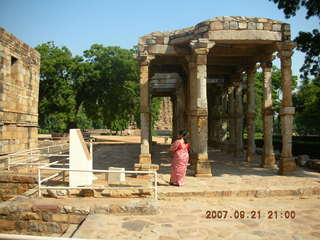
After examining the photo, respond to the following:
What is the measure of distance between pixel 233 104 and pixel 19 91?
1057 centimetres

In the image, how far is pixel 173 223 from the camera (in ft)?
14.3

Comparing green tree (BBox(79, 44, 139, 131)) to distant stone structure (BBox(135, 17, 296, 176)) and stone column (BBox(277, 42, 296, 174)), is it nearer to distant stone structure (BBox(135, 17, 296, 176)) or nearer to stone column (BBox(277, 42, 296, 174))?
distant stone structure (BBox(135, 17, 296, 176))

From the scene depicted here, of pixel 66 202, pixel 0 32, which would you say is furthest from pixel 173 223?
pixel 0 32

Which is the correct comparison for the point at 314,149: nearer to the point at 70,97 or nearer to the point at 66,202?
the point at 66,202

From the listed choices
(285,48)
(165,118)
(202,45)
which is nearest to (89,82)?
(202,45)

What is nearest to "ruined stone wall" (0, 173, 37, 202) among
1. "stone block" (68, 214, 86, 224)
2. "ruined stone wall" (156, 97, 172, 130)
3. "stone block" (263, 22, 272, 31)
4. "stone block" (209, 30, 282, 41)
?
"stone block" (68, 214, 86, 224)

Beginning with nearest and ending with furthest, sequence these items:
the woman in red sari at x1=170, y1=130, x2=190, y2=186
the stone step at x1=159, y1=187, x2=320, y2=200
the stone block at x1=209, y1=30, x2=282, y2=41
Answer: the stone step at x1=159, y1=187, x2=320, y2=200
the woman in red sari at x1=170, y1=130, x2=190, y2=186
the stone block at x1=209, y1=30, x2=282, y2=41

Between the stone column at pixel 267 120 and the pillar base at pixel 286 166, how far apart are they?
122 centimetres

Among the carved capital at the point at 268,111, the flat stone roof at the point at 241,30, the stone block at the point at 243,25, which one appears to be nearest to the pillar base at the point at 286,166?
the carved capital at the point at 268,111

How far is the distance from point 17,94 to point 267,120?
10.7 meters

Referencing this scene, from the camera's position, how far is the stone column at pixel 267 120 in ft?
31.8

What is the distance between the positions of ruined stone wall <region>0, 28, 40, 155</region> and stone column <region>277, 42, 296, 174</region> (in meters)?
10.4

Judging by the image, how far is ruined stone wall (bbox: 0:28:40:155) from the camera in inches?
407

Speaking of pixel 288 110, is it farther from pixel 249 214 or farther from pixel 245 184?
pixel 249 214
